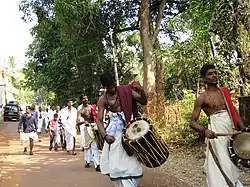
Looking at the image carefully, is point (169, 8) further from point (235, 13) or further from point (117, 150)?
point (117, 150)

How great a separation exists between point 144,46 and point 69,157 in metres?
4.94

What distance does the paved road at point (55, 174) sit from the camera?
28.3ft

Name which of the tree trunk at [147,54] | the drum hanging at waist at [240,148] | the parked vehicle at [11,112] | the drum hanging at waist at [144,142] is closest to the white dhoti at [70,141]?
the tree trunk at [147,54]

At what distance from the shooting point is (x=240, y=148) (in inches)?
191

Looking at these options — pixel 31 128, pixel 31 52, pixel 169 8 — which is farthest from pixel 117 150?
pixel 31 52

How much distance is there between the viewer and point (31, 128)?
14.6 m

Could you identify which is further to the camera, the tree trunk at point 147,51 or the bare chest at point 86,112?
the tree trunk at point 147,51

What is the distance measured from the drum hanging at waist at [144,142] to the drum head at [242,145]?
3.45 ft

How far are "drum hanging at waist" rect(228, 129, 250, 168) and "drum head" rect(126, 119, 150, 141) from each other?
1062 millimetres

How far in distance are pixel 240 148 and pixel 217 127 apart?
1.20 ft

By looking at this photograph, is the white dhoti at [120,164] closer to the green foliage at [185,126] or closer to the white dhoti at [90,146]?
the white dhoti at [90,146]

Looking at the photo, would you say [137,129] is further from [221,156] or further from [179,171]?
[179,171]

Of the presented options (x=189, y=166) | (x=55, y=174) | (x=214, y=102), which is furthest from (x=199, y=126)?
(x=55, y=174)

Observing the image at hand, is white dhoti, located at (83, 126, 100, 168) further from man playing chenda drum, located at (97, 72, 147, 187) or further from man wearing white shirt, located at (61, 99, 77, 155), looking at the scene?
man playing chenda drum, located at (97, 72, 147, 187)
